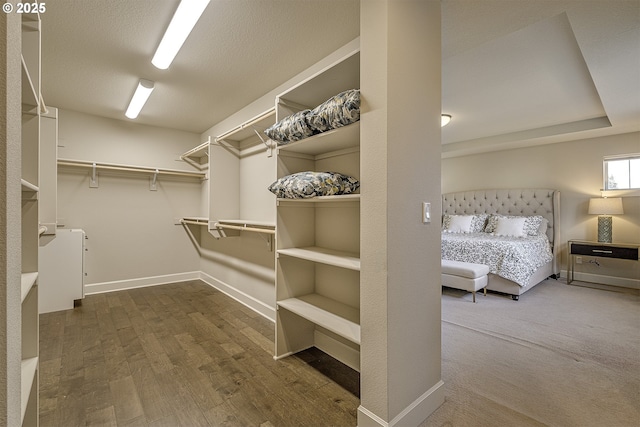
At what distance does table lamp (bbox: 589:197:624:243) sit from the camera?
421cm

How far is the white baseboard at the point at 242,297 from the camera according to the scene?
309cm

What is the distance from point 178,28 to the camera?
1.97 metres

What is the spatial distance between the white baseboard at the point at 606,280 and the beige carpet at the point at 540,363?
88 cm

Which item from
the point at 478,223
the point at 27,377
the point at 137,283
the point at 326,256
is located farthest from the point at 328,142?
the point at 478,223

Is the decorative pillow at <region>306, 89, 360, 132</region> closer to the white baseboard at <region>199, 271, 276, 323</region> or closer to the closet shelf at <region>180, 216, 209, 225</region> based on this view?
the white baseboard at <region>199, 271, 276, 323</region>

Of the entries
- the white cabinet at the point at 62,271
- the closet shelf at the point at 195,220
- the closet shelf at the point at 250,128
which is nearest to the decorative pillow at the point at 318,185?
the closet shelf at the point at 250,128

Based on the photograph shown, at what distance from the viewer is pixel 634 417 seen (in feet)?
5.36

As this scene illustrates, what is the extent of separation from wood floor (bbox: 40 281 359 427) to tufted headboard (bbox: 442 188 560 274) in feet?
15.6

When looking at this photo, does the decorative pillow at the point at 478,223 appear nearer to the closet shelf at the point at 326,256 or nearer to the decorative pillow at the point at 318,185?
the closet shelf at the point at 326,256

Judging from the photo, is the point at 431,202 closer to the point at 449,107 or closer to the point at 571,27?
the point at 571,27

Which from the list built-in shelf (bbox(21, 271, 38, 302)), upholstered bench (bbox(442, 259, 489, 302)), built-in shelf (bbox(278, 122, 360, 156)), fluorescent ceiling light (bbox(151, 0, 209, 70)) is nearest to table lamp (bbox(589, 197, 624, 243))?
upholstered bench (bbox(442, 259, 489, 302))

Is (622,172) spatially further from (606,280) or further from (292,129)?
(292,129)

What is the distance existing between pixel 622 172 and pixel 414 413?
17.8 ft

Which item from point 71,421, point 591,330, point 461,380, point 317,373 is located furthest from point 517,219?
point 71,421
